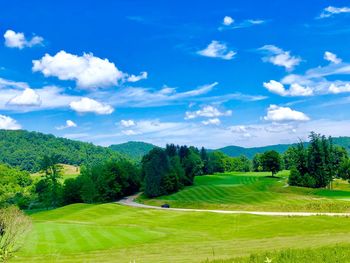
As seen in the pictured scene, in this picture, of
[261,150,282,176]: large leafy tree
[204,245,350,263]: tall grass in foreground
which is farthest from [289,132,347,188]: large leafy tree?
[204,245,350,263]: tall grass in foreground

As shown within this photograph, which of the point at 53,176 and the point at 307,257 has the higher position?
the point at 53,176

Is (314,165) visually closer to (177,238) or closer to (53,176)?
(53,176)

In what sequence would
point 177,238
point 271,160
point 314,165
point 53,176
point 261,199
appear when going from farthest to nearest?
point 271,160 < point 53,176 < point 314,165 < point 261,199 < point 177,238

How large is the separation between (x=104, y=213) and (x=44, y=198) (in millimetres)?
53682

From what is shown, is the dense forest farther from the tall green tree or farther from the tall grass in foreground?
the tall grass in foreground

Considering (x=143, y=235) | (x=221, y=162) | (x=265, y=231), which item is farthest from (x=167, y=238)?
(x=221, y=162)

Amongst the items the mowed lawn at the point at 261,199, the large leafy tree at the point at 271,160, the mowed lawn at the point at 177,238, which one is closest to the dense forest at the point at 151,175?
the large leafy tree at the point at 271,160

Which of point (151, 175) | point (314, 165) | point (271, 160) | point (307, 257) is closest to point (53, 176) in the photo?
point (151, 175)

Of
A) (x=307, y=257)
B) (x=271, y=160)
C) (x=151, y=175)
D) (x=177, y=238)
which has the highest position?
(x=271, y=160)

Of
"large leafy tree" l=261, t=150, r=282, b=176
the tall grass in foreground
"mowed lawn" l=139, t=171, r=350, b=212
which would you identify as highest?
"large leafy tree" l=261, t=150, r=282, b=176

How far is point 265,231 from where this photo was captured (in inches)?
1405

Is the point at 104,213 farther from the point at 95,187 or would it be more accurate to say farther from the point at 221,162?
the point at 221,162

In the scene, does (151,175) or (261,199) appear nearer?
(261,199)

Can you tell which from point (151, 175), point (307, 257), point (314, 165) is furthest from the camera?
point (151, 175)
